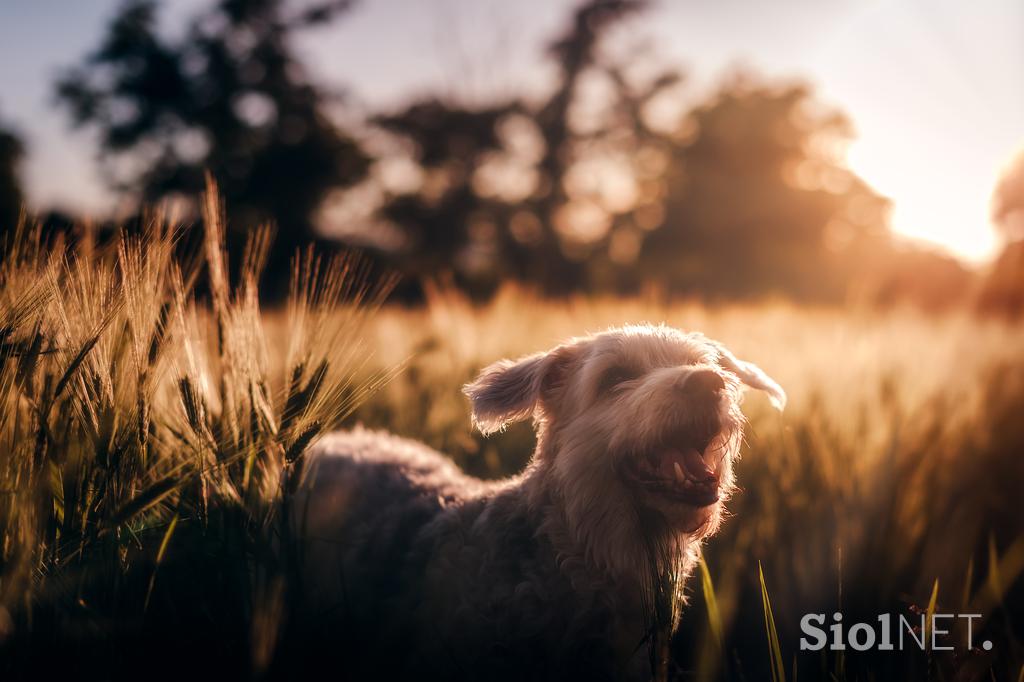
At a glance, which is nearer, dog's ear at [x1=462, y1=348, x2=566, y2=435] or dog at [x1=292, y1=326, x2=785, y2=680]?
dog at [x1=292, y1=326, x2=785, y2=680]

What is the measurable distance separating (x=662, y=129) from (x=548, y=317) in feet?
93.2

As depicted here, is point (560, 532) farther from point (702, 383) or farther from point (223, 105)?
point (223, 105)

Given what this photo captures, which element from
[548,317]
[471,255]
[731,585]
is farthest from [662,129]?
[731,585]

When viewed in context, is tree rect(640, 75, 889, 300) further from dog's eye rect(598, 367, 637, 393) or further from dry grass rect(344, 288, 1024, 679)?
dog's eye rect(598, 367, 637, 393)

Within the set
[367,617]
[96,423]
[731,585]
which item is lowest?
[731,585]

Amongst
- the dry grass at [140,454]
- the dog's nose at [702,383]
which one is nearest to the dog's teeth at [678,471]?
the dog's nose at [702,383]

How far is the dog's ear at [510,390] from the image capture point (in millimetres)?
2676

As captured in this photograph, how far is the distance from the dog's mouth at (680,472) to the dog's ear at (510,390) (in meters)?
0.54

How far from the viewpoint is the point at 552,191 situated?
29.9m

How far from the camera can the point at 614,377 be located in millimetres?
2748

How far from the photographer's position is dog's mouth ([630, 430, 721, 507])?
2348 mm

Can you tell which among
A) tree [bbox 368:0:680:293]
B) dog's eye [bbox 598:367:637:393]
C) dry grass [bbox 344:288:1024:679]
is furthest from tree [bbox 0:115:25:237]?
dog's eye [bbox 598:367:637:393]

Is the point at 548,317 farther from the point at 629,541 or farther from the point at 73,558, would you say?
the point at 73,558

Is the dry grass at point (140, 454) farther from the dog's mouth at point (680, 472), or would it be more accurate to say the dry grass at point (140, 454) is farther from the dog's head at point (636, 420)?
the dog's mouth at point (680, 472)
